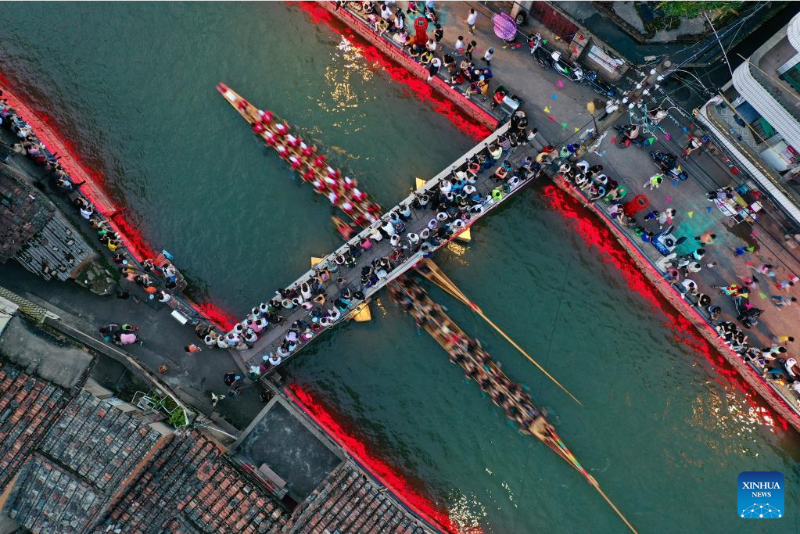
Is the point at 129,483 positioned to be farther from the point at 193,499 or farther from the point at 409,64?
the point at 409,64

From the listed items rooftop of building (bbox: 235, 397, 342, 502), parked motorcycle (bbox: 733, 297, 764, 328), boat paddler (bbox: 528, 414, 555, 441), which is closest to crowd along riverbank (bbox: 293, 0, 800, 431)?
parked motorcycle (bbox: 733, 297, 764, 328)

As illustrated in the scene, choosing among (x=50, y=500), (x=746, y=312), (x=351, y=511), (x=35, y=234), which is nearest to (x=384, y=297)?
(x=351, y=511)

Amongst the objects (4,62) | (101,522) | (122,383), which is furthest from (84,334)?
(4,62)

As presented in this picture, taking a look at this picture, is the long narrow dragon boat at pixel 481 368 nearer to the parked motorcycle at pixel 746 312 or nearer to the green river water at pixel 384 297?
the green river water at pixel 384 297

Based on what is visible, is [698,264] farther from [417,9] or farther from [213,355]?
[213,355]

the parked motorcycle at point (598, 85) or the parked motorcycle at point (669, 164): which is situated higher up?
the parked motorcycle at point (598, 85)

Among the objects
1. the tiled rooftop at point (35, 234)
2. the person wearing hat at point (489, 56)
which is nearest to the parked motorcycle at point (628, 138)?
the person wearing hat at point (489, 56)
